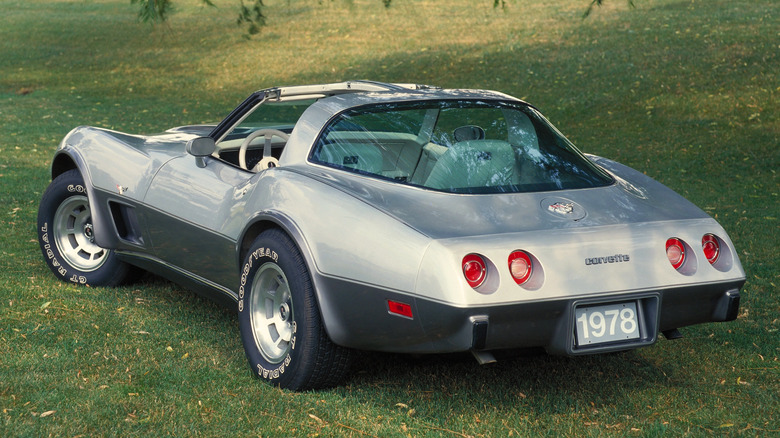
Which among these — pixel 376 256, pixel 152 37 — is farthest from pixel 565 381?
pixel 152 37

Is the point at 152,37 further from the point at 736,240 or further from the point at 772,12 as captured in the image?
the point at 736,240

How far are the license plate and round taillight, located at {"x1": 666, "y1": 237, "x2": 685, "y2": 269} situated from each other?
0.30 meters

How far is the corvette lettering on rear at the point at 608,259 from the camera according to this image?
12.4 ft

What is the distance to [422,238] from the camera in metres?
3.68

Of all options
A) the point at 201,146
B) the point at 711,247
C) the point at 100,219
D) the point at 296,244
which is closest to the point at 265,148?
the point at 201,146

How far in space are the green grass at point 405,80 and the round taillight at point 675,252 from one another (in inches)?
27.5

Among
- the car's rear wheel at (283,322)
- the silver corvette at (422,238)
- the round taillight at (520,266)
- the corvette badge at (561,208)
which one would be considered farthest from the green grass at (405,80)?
the corvette badge at (561,208)

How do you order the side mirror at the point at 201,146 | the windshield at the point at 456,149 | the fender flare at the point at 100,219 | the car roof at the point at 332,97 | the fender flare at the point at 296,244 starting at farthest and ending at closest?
the fender flare at the point at 100,219, the side mirror at the point at 201,146, the car roof at the point at 332,97, the windshield at the point at 456,149, the fender flare at the point at 296,244

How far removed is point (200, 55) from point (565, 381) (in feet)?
74.0

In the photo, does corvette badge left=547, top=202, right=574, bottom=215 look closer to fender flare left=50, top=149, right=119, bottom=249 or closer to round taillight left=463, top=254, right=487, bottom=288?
round taillight left=463, top=254, right=487, bottom=288

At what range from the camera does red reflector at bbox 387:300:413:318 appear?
12.2 feet

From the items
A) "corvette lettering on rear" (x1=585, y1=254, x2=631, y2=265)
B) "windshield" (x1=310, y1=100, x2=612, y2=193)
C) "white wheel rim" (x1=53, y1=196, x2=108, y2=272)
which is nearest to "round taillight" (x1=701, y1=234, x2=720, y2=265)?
"corvette lettering on rear" (x1=585, y1=254, x2=631, y2=265)

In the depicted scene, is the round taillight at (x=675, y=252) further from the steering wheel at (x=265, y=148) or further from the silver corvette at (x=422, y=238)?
the steering wheel at (x=265, y=148)

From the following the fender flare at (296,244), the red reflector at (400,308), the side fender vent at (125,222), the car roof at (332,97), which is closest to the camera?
the red reflector at (400,308)
